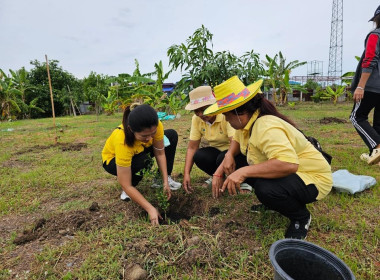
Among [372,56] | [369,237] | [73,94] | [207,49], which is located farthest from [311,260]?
[73,94]

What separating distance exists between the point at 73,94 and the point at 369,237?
23.4 metres

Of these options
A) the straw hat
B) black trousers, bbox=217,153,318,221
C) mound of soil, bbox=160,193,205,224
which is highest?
the straw hat

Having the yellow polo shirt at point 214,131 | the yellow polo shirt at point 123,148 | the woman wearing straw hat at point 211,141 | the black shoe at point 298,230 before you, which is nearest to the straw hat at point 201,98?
the woman wearing straw hat at point 211,141

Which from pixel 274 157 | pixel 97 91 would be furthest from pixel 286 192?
pixel 97 91

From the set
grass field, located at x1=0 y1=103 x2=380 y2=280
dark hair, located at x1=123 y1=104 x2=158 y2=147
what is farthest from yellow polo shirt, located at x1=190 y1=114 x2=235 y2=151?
dark hair, located at x1=123 y1=104 x2=158 y2=147

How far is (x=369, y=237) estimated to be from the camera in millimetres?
1838

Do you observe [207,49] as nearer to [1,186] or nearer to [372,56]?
[372,56]

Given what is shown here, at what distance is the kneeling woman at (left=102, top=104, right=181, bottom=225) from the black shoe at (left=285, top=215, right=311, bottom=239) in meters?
0.99

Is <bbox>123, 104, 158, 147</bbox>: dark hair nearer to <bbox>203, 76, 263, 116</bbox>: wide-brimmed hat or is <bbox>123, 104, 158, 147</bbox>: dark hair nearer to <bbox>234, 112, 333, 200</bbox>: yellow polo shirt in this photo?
<bbox>203, 76, 263, 116</bbox>: wide-brimmed hat

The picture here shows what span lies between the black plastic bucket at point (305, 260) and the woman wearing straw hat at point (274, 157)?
40 centimetres

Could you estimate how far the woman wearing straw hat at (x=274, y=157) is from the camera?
59.4 inches

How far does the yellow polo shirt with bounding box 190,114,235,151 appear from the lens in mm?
2561

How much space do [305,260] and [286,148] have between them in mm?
589

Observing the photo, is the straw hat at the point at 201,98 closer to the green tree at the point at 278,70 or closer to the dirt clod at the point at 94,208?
the dirt clod at the point at 94,208
